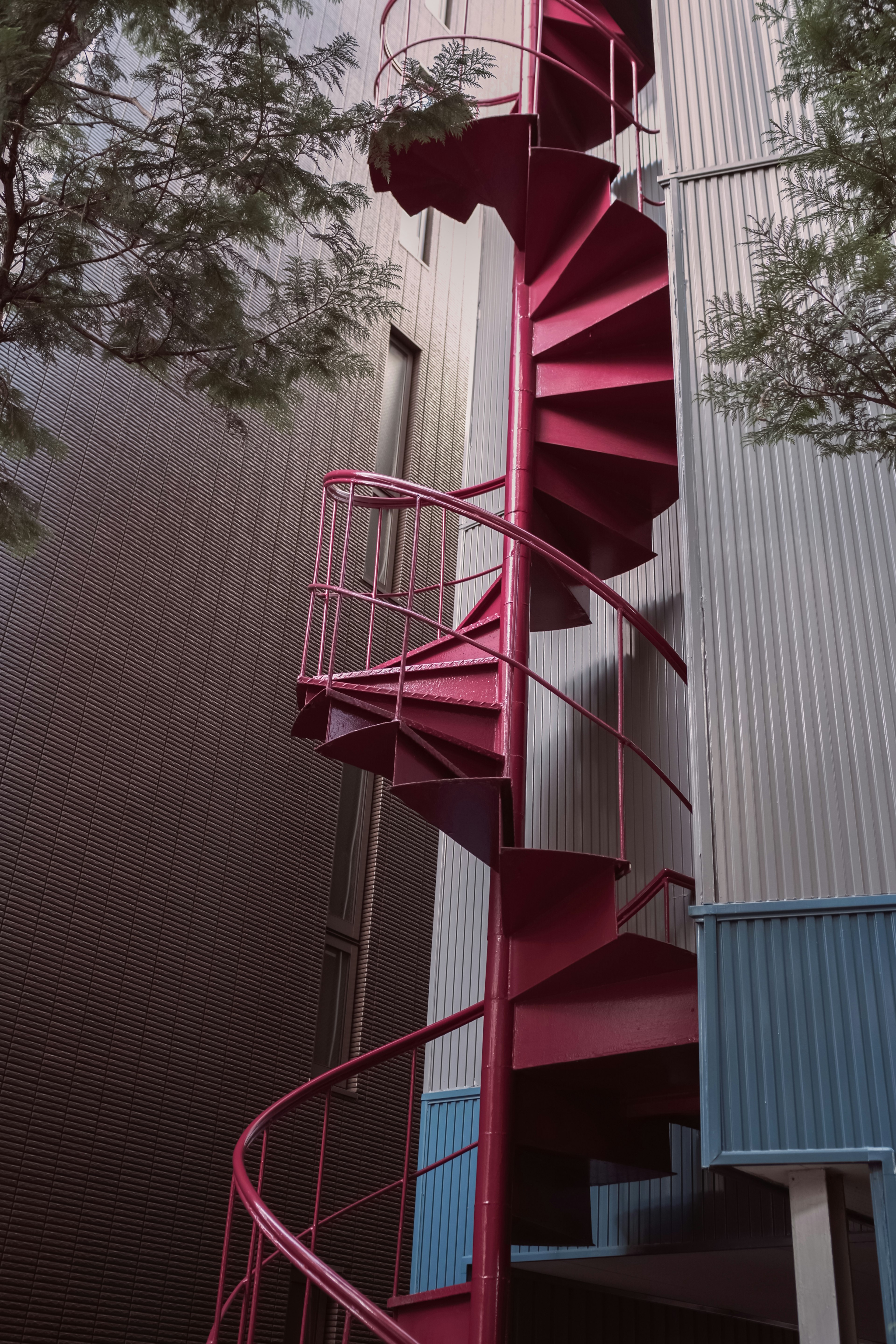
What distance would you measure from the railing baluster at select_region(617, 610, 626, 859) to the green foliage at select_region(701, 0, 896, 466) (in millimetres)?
1311

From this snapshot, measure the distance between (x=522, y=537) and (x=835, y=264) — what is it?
6.08 ft

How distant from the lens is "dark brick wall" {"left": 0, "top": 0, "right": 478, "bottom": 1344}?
18.5ft

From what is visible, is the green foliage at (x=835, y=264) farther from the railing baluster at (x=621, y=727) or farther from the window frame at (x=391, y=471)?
the window frame at (x=391, y=471)

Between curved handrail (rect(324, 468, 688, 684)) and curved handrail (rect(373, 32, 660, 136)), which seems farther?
curved handrail (rect(373, 32, 660, 136))

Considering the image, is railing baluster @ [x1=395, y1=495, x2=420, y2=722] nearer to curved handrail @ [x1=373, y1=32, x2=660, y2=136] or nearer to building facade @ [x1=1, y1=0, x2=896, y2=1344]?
building facade @ [x1=1, y1=0, x2=896, y2=1344]

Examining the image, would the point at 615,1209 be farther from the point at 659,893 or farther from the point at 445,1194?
the point at 659,893

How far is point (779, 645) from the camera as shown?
381 centimetres

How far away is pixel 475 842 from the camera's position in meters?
4.48

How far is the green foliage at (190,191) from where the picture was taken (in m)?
3.17

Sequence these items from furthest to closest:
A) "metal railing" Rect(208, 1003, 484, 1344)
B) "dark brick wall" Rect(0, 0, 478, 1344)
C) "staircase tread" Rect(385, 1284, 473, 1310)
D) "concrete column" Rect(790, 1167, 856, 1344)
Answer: "dark brick wall" Rect(0, 0, 478, 1344), "staircase tread" Rect(385, 1284, 473, 1310), "metal railing" Rect(208, 1003, 484, 1344), "concrete column" Rect(790, 1167, 856, 1344)

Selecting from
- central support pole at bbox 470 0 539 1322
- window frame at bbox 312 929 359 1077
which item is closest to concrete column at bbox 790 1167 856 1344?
central support pole at bbox 470 0 539 1322

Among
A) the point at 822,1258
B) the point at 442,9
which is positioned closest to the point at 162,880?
the point at 822,1258

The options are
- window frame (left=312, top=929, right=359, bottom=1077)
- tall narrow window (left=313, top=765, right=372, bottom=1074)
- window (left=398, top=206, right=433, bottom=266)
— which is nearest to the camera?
window frame (left=312, top=929, right=359, bottom=1077)

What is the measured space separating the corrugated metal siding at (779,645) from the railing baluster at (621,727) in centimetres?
50
